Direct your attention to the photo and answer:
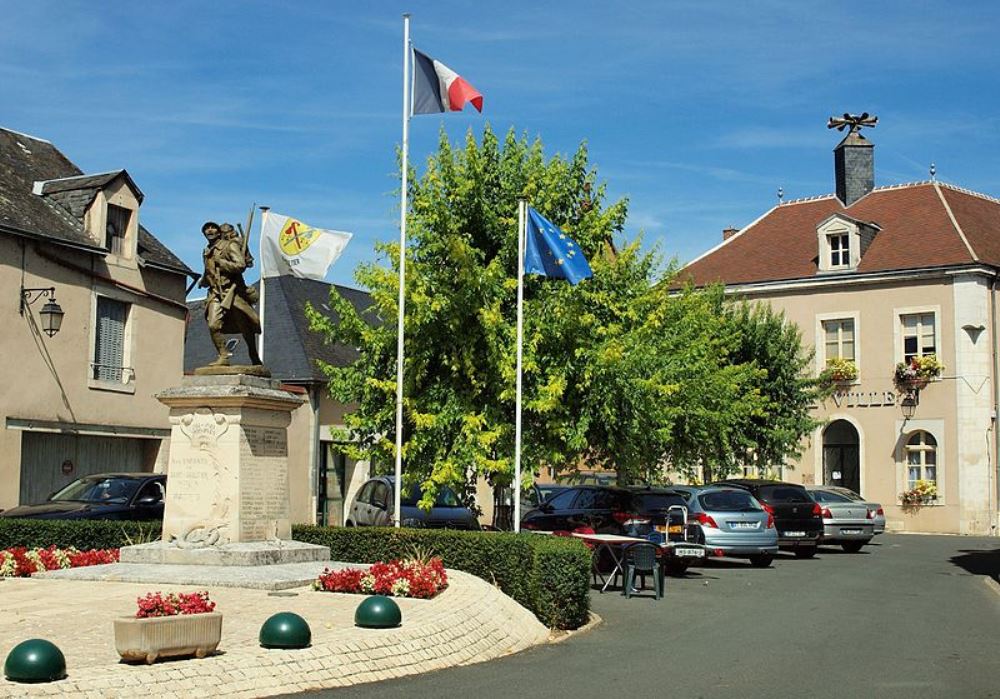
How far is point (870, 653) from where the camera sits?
40.5 ft

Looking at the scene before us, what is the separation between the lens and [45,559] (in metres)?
15.3

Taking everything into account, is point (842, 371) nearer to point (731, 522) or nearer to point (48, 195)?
point (731, 522)

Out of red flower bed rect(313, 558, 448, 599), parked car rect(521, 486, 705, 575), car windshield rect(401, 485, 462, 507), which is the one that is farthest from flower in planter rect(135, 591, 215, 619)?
car windshield rect(401, 485, 462, 507)

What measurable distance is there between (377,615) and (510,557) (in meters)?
3.63

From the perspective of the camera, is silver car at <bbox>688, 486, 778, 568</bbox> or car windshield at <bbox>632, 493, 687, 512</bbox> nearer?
car windshield at <bbox>632, 493, 687, 512</bbox>

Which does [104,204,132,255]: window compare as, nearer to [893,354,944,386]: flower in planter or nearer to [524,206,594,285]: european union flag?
[524,206,594,285]: european union flag

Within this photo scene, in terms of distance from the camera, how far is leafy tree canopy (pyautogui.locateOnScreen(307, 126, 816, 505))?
20.4 m

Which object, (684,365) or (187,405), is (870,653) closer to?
(187,405)

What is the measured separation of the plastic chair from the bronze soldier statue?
615cm

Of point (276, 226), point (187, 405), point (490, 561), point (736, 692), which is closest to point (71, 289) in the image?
point (276, 226)

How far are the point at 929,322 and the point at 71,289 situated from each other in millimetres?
28430

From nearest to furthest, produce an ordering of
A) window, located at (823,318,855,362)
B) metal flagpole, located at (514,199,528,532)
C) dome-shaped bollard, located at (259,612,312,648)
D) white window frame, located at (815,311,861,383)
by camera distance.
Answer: dome-shaped bollard, located at (259,612,312,648), metal flagpole, located at (514,199,528,532), white window frame, located at (815,311,861,383), window, located at (823,318,855,362)

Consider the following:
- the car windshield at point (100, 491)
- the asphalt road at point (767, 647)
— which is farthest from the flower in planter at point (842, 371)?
the car windshield at point (100, 491)

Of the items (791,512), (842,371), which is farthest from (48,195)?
(842,371)
